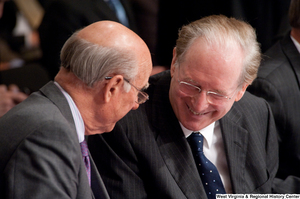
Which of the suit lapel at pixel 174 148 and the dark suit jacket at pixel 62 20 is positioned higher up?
the dark suit jacket at pixel 62 20

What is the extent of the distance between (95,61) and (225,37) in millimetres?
623

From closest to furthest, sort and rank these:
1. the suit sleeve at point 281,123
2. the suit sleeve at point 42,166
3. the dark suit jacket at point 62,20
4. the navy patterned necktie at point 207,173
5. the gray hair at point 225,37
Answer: the suit sleeve at point 42,166 → the gray hair at point 225,37 → the navy patterned necktie at point 207,173 → the suit sleeve at point 281,123 → the dark suit jacket at point 62,20

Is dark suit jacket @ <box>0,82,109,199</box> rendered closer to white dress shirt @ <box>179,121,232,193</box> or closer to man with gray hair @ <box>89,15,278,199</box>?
man with gray hair @ <box>89,15,278,199</box>

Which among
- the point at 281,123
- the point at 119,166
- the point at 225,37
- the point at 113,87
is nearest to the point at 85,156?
the point at 119,166

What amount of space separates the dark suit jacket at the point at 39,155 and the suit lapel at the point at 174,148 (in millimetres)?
505

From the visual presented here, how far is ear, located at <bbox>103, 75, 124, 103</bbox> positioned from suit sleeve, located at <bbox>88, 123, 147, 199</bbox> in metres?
0.28

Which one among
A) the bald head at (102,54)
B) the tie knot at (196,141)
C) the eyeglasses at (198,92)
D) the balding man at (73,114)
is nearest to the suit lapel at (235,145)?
the tie knot at (196,141)

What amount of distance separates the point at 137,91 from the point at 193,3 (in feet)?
4.97

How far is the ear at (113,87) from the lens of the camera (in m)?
1.30

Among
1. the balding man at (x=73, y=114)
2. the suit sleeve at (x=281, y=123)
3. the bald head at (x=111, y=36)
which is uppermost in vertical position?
the bald head at (x=111, y=36)

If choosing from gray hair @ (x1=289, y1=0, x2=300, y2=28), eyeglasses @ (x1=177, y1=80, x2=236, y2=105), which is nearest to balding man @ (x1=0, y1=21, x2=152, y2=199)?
eyeglasses @ (x1=177, y1=80, x2=236, y2=105)

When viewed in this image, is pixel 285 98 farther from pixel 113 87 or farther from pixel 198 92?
pixel 113 87

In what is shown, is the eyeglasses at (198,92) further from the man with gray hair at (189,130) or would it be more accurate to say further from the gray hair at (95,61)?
the gray hair at (95,61)

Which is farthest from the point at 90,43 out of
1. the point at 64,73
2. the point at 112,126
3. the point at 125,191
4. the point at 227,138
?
the point at 227,138
